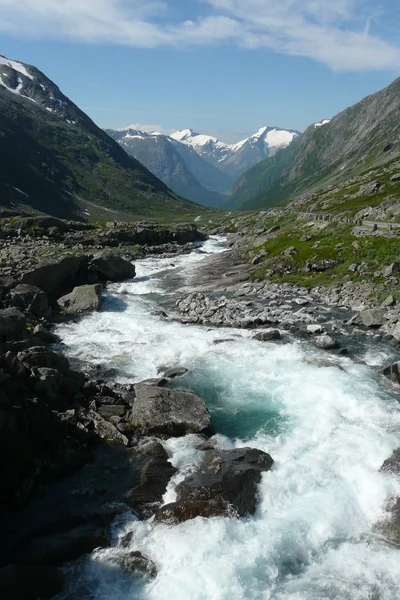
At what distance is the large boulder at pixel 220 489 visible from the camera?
19.4 metres

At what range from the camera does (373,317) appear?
1697 inches

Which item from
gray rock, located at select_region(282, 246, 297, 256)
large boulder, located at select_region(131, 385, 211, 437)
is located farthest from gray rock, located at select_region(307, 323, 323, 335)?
gray rock, located at select_region(282, 246, 297, 256)

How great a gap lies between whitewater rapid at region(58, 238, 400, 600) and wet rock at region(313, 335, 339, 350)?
5.04ft

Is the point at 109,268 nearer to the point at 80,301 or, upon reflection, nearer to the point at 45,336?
the point at 80,301

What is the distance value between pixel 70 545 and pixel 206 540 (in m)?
5.37

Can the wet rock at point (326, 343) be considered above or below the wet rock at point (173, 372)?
above

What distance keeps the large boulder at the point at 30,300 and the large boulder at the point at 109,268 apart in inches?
733

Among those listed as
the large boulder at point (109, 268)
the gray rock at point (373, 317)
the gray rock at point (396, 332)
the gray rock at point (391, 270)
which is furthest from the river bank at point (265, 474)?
the large boulder at point (109, 268)

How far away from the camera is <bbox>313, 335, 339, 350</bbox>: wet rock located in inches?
1499

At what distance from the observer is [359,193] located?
5487 inches

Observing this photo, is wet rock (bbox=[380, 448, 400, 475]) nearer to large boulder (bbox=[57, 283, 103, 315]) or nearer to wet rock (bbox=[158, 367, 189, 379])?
wet rock (bbox=[158, 367, 189, 379])

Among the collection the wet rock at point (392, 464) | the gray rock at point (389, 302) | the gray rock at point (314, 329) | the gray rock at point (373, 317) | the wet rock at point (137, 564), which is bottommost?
the wet rock at point (137, 564)

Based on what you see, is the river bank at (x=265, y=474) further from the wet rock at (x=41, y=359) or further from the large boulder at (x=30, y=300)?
Result: the large boulder at (x=30, y=300)

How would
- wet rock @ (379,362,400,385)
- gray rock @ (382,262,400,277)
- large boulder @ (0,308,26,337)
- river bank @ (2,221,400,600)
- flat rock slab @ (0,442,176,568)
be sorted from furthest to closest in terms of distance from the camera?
gray rock @ (382,262,400,277), large boulder @ (0,308,26,337), wet rock @ (379,362,400,385), flat rock slab @ (0,442,176,568), river bank @ (2,221,400,600)
